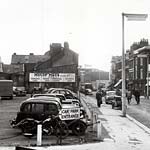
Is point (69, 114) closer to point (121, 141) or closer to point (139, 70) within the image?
point (121, 141)

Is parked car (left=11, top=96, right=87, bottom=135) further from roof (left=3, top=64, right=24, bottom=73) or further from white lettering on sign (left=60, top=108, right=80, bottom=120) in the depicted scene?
roof (left=3, top=64, right=24, bottom=73)

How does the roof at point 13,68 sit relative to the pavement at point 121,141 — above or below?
above

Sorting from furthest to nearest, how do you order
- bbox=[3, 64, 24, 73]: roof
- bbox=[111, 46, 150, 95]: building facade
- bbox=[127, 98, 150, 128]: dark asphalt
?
bbox=[3, 64, 24, 73]: roof, bbox=[111, 46, 150, 95]: building facade, bbox=[127, 98, 150, 128]: dark asphalt

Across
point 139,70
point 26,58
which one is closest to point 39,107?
point 139,70

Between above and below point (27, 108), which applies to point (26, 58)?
above

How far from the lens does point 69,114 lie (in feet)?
46.1

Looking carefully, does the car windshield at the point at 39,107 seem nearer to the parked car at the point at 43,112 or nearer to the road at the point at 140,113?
the parked car at the point at 43,112

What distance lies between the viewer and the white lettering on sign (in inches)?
546

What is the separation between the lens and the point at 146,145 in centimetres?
1313

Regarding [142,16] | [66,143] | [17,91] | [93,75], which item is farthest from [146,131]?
[93,75]

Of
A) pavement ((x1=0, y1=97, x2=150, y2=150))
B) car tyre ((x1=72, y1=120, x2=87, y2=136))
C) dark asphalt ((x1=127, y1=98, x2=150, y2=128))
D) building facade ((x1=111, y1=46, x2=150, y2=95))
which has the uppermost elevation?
building facade ((x1=111, y1=46, x2=150, y2=95))

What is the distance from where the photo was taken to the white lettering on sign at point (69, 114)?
45.5 feet

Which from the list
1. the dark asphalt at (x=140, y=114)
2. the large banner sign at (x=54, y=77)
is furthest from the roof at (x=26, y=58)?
the large banner sign at (x=54, y=77)

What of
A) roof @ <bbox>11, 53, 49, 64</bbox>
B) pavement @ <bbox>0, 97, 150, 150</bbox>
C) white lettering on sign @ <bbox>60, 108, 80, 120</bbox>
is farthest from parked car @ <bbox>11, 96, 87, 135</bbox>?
roof @ <bbox>11, 53, 49, 64</bbox>
